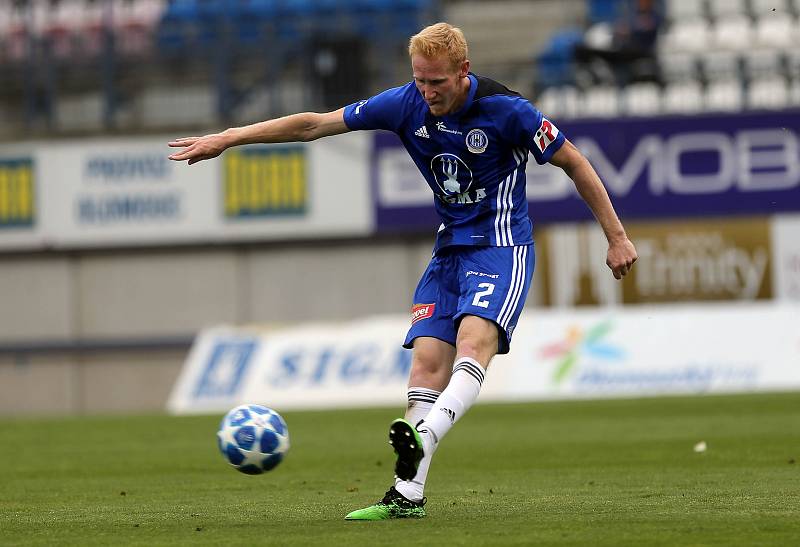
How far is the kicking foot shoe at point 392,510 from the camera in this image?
21.0 feet

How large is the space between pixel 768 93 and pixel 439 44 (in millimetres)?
17163

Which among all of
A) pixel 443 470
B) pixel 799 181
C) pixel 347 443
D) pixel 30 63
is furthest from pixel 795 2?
pixel 443 470

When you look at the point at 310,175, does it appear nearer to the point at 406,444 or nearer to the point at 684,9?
the point at 684,9

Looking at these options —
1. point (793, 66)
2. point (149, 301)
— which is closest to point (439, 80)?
point (793, 66)

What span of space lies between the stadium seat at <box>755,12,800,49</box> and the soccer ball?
59.5 feet

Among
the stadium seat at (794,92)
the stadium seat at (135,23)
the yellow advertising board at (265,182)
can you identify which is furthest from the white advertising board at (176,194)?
→ the stadium seat at (794,92)

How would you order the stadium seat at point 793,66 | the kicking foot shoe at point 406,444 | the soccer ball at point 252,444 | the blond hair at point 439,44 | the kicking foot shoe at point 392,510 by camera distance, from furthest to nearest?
the stadium seat at point 793,66 → the soccer ball at point 252,444 → the kicking foot shoe at point 392,510 → the blond hair at point 439,44 → the kicking foot shoe at point 406,444

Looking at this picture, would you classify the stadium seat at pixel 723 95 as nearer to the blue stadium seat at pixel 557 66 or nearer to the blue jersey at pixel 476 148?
the blue stadium seat at pixel 557 66

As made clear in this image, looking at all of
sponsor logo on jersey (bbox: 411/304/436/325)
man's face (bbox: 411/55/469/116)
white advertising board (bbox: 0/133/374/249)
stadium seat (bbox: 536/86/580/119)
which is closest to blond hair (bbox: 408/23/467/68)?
man's face (bbox: 411/55/469/116)

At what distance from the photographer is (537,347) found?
771 inches

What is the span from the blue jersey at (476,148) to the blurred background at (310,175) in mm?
14602

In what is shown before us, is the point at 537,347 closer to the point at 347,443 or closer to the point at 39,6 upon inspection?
the point at 347,443

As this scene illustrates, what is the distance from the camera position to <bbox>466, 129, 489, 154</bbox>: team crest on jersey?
650 cm

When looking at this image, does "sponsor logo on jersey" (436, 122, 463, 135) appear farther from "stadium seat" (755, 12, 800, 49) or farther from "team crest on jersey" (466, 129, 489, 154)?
"stadium seat" (755, 12, 800, 49)
